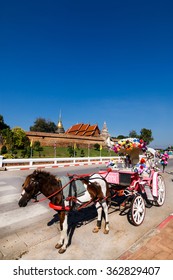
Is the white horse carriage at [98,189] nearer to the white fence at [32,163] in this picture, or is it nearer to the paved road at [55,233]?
the paved road at [55,233]

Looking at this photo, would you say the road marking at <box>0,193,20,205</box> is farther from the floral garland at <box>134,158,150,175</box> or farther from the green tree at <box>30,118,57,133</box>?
the green tree at <box>30,118,57,133</box>

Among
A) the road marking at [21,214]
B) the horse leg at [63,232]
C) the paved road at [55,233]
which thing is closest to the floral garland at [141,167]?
the paved road at [55,233]

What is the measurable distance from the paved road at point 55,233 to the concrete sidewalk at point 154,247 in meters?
0.15

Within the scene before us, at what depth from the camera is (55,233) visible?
166 inches

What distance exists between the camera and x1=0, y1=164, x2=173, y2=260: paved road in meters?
3.46

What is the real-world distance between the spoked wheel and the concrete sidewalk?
0.43m

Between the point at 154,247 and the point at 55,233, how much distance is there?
7.51ft

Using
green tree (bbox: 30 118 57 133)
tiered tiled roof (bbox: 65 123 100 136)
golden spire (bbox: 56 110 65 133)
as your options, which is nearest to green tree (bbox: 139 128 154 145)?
tiered tiled roof (bbox: 65 123 100 136)

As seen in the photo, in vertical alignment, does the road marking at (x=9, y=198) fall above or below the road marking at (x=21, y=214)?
above

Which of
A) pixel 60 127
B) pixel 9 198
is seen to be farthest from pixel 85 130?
pixel 9 198

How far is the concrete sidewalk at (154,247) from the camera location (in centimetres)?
338
